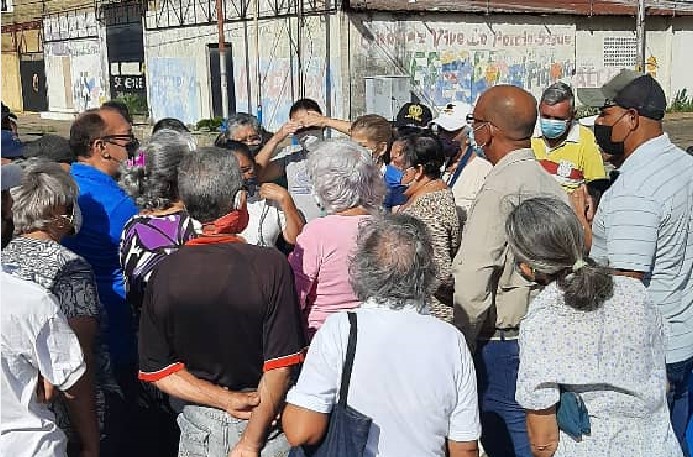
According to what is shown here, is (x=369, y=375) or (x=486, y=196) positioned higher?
(x=486, y=196)

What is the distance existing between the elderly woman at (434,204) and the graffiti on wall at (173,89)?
19.0 metres

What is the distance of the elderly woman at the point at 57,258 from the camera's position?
2.79m

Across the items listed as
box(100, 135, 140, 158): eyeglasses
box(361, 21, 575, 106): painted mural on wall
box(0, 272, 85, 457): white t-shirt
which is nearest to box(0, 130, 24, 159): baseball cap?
box(100, 135, 140, 158): eyeglasses

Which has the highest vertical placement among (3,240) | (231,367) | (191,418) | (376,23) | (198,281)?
(376,23)

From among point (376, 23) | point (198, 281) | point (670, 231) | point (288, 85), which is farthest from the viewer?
point (288, 85)

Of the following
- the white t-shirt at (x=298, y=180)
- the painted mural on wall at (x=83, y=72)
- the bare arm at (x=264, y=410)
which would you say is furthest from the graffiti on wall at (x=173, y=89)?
the bare arm at (x=264, y=410)

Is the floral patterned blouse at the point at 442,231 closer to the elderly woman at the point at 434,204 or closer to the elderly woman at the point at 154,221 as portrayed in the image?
the elderly woman at the point at 434,204

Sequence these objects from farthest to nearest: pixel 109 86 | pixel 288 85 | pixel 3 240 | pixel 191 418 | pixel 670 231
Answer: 1. pixel 109 86
2. pixel 288 85
3. pixel 670 231
4. pixel 191 418
5. pixel 3 240

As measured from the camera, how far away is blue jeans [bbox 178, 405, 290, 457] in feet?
9.08

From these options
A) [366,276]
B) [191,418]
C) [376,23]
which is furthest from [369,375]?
[376,23]

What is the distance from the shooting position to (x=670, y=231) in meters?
3.02

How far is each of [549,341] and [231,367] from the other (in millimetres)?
1072

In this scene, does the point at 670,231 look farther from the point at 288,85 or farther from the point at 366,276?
the point at 288,85

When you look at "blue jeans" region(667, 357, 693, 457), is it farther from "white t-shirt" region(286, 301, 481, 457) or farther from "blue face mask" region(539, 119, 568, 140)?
"blue face mask" region(539, 119, 568, 140)
